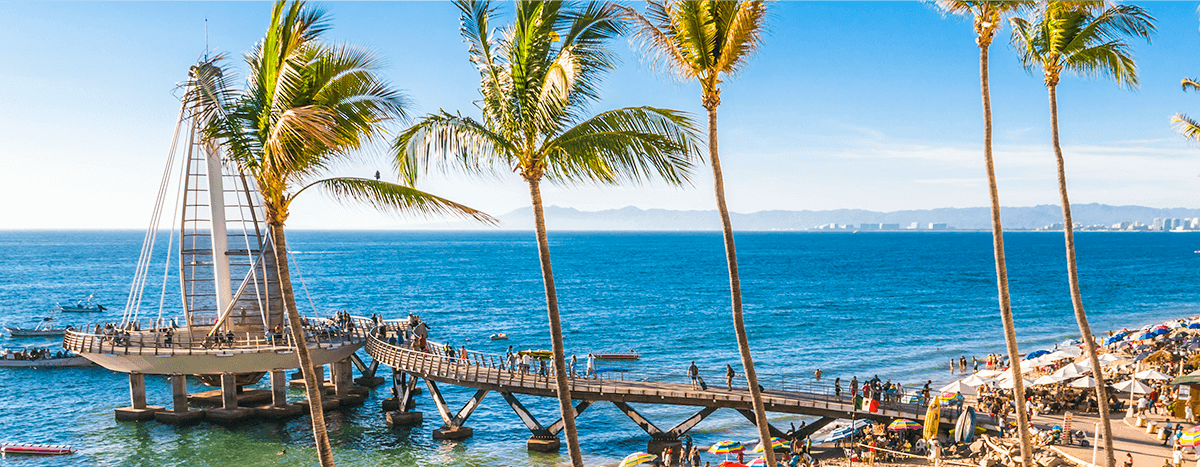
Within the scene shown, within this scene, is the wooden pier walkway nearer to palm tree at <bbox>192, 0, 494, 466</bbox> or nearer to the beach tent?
the beach tent

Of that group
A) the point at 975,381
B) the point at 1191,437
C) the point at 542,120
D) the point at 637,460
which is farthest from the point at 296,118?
the point at 975,381

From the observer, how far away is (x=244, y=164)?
1041 centimetres

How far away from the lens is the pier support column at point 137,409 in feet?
142

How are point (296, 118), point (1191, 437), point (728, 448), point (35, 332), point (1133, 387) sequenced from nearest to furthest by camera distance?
point (296, 118) < point (1191, 437) < point (728, 448) < point (1133, 387) < point (35, 332)

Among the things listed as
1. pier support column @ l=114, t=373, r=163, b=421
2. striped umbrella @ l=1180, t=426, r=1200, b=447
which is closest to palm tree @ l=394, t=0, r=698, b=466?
striped umbrella @ l=1180, t=426, r=1200, b=447

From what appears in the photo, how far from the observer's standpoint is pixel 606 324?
90.8 m

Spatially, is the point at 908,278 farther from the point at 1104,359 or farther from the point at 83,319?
the point at 83,319

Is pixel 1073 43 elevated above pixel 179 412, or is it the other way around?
pixel 1073 43

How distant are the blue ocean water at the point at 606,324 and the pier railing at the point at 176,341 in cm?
422

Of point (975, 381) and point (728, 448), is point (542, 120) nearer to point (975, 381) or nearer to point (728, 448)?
point (728, 448)

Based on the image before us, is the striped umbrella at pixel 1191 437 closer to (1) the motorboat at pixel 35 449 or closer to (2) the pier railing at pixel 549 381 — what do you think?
(2) the pier railing at pixel 549 381

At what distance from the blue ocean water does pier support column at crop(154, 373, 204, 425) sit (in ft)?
2.84

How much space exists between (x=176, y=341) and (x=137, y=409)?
15.2ft

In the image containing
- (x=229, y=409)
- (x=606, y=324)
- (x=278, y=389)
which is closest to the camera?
(x=229, y=409)
